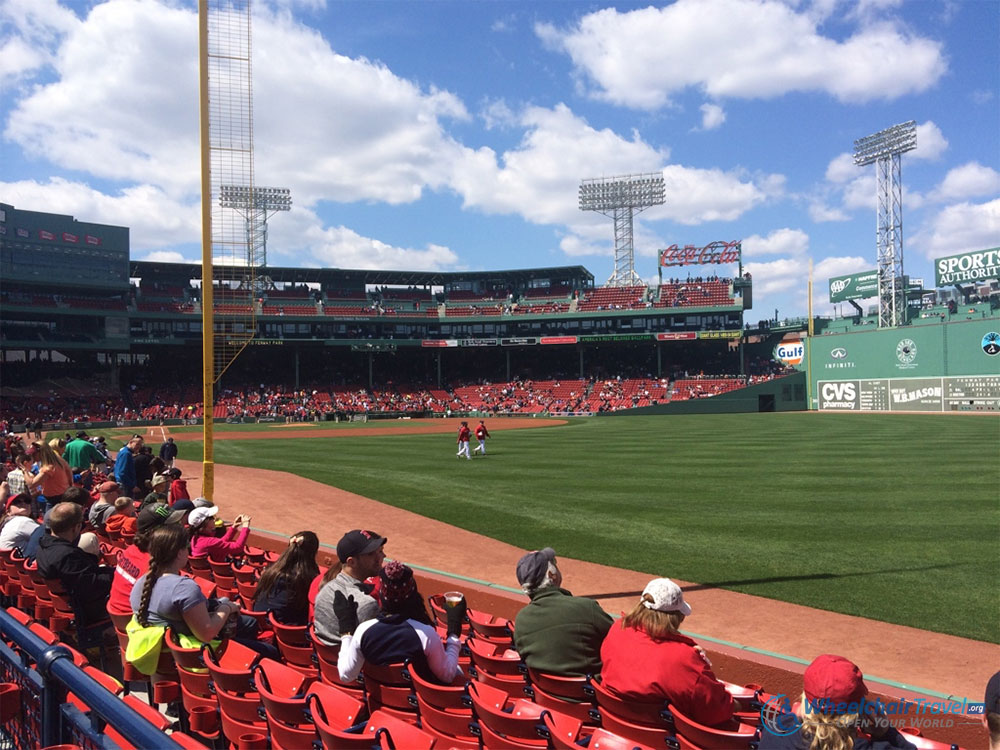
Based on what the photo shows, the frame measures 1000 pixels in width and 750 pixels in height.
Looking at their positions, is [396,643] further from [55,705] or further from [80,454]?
[80,454]

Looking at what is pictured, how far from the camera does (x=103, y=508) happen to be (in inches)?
340

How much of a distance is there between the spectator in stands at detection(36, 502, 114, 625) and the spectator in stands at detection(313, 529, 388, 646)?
6.68 feet

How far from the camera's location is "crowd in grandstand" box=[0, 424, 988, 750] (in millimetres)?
2975

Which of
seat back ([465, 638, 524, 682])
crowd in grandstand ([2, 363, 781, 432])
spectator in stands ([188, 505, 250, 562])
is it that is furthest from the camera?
crowd in grandstand ([2, 363, 781, 432])

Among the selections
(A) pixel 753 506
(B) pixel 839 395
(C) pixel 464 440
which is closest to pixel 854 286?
(B) pixel 839 395

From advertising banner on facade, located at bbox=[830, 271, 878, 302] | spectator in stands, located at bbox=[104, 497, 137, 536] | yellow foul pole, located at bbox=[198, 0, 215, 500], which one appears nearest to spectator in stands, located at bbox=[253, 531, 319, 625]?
spectator in stands, located at bbox=[104, 497, 137, 536]

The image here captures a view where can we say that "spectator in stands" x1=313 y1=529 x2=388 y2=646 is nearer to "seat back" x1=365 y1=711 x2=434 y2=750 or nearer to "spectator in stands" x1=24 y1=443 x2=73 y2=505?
"seat back" x1=365 y1=711 x2=434 y2=750

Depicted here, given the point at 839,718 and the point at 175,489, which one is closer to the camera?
the point at 839,718

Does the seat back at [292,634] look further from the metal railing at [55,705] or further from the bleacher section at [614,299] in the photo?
the bleacher section at [614,299]

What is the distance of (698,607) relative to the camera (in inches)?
303

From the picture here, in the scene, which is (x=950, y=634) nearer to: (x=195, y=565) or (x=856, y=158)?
(x=195, y=565)

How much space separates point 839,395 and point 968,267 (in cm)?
2380

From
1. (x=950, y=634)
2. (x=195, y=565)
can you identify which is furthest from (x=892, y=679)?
(x=195, y=565)

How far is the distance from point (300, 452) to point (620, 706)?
86.1 ft
